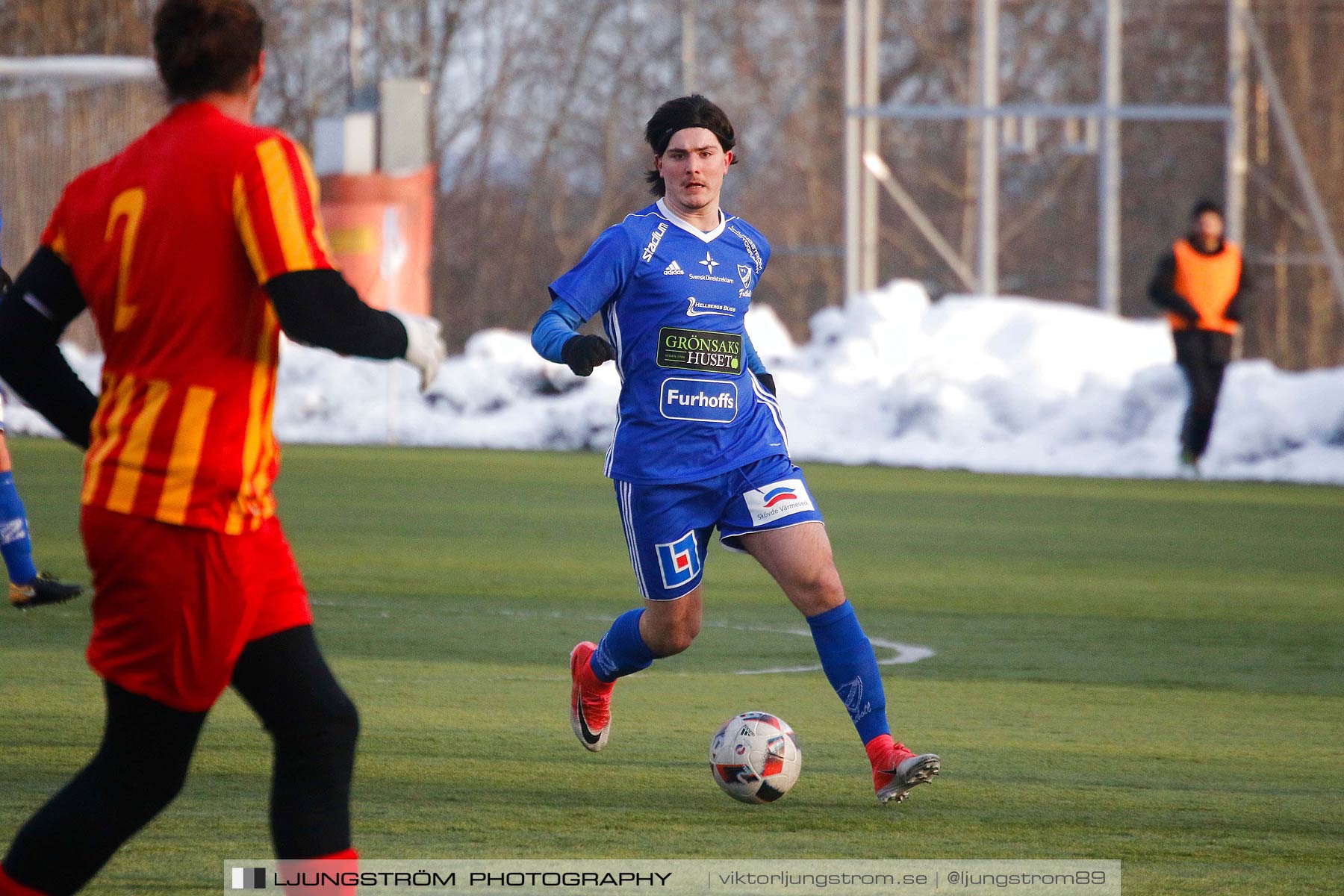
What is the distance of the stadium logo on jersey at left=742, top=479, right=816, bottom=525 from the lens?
5344 mm

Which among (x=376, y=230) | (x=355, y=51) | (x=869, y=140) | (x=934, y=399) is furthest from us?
(x=355, y=51)

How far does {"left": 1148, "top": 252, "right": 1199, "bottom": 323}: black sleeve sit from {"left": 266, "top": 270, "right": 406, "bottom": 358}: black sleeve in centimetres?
1351

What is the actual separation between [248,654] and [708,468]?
7.35 feet

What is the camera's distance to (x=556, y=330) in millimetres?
5184

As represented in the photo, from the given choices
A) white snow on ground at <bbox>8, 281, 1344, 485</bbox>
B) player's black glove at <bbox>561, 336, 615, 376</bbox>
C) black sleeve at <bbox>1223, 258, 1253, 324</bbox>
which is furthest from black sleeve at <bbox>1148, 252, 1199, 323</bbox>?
player's black glove at <bbox>561, 336, 615, 376</bbox>

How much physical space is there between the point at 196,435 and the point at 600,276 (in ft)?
7.51

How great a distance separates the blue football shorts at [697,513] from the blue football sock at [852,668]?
282mm

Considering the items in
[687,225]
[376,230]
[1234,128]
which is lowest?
[376,230]

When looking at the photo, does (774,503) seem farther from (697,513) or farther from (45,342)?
(45,342)

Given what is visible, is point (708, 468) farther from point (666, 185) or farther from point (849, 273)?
point (849, 273)

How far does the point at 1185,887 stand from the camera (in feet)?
14.0

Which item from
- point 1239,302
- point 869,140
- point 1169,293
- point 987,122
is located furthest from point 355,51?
point 1239,302

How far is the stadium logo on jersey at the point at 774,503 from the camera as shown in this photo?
5.34 metres

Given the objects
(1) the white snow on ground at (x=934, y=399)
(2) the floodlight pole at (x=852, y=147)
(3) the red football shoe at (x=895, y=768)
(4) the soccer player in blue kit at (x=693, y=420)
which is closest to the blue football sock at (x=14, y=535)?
(4) the soccer player in blue kit at (x=693, y=420)
